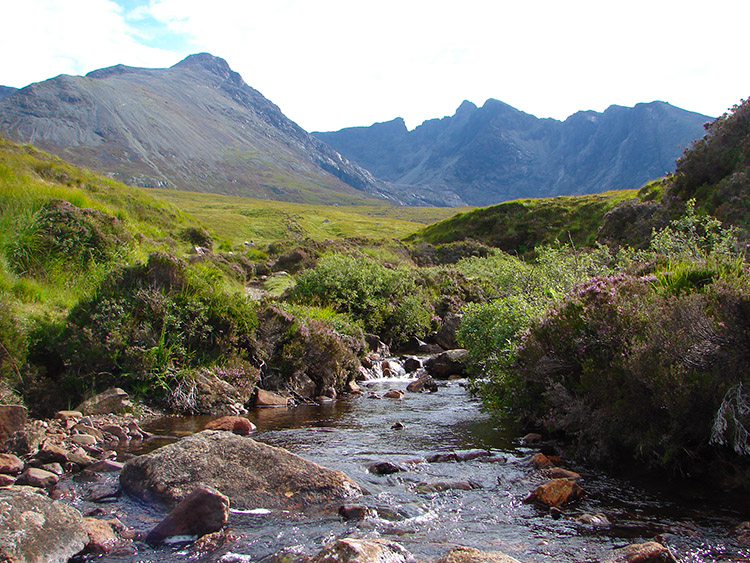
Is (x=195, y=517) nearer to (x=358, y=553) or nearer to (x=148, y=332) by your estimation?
(x=358, y=553)

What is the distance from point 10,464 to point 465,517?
577 cm

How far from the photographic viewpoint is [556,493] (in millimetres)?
6352

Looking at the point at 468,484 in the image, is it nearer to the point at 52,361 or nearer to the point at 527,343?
the point at 527,343

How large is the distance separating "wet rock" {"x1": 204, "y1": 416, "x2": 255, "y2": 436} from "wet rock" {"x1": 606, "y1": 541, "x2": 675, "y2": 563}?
22.1 feet

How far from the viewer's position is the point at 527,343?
926cm

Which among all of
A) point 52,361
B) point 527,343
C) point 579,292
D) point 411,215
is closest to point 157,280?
point 52,361

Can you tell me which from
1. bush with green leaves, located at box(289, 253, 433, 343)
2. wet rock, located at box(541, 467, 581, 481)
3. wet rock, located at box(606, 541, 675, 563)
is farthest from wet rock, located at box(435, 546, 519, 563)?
bush with green leaves, located at box(289, 253, 433, 343)

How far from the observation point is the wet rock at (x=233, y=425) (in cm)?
978

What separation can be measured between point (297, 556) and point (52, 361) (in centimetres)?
779

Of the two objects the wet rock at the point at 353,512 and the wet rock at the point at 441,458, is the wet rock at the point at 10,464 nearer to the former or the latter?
the wet rock at the point at 353,512

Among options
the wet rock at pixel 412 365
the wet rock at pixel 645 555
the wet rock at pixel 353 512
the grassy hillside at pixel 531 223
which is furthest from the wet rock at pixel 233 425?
the grassy hillside at pixel 531 223

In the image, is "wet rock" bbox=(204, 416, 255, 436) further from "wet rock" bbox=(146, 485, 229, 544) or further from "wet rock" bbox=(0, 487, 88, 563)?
"wet rock" bbox=(0, 487, 88, 563)

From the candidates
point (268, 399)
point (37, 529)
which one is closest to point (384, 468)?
point (37, 529)

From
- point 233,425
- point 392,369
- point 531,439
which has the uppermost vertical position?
point 233,425
